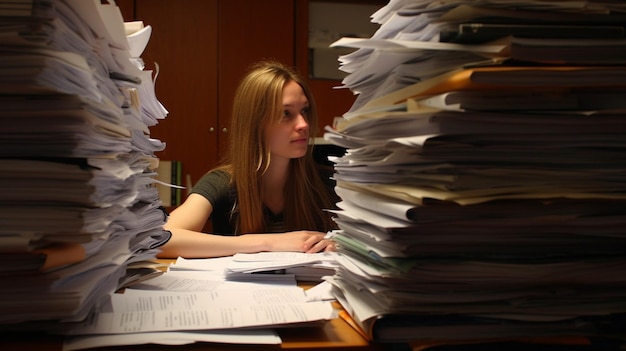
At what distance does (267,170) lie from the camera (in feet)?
7.18

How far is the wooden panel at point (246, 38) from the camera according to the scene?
11.7 ft

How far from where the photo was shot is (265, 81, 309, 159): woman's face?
2.05m

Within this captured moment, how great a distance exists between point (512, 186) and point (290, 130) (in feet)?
5.05

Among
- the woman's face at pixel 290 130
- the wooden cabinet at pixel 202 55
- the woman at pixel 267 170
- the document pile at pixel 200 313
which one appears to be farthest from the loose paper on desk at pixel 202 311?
the wooden cabinet at pixel 202 55

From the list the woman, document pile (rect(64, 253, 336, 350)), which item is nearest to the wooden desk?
document pile (rect(64, 253, 336, 350))

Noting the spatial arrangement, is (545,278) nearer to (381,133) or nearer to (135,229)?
(381,133)

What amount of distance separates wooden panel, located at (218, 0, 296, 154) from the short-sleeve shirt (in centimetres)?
145

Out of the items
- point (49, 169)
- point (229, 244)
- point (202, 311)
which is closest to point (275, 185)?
point (229, 244)

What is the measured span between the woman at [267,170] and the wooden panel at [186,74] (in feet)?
4.56

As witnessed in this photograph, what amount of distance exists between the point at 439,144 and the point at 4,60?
43cm

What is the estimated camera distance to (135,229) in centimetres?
82

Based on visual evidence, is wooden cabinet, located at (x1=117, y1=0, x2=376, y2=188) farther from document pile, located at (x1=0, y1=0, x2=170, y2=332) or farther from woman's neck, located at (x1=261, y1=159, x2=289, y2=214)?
document pile, located at (x1=0, y1=0, x2=170, y2=332)

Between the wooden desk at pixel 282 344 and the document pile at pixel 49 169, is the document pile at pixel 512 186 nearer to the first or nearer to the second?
the wooden desk at pixel 282 344

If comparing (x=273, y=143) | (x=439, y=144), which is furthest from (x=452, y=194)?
(x=273, y=143)
